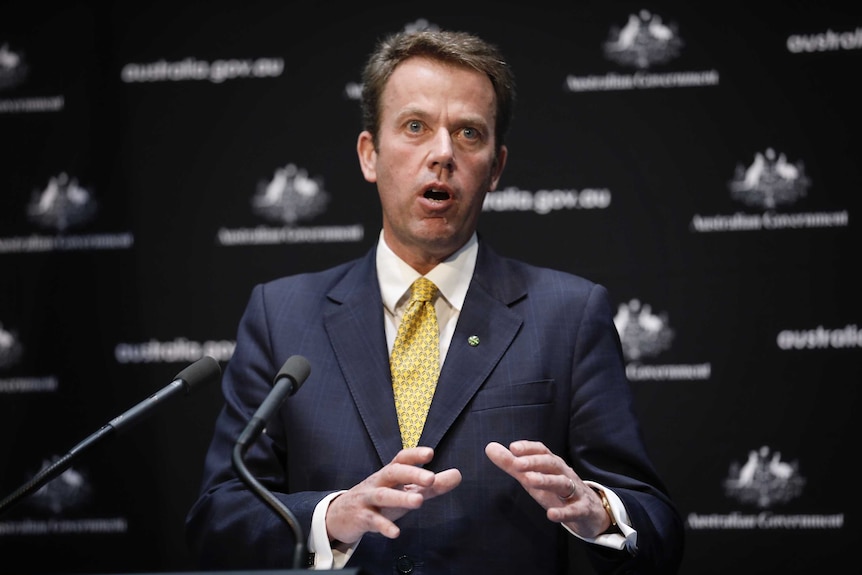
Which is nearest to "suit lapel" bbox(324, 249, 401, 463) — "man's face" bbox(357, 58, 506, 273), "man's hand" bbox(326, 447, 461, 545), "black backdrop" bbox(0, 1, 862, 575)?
"man's face" bbox(357, 58, 506, 273)

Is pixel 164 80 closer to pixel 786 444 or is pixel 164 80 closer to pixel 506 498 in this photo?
pixel 506 498

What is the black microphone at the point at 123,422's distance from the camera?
1.60m

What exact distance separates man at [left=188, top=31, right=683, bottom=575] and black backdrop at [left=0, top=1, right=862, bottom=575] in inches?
47.7

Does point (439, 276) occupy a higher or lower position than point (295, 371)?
higher

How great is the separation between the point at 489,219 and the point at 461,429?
158 centimetres

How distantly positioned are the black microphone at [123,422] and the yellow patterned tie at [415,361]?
0.48m

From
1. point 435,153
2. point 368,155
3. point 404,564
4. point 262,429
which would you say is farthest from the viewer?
point 368,155

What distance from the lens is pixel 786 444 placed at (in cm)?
339

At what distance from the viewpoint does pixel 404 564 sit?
200 cm

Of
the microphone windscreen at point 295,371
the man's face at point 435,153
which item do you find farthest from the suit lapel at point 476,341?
the microphone windscreen at point 295,371

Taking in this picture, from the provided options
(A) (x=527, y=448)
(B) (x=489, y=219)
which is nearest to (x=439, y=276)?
(A) (x=527, y=448)

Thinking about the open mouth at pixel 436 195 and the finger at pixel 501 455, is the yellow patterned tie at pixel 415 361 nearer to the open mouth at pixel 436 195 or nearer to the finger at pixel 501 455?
the open mouth at pixel 436 195

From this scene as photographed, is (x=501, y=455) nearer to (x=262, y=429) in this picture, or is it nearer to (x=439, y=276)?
(x=262, y=429)

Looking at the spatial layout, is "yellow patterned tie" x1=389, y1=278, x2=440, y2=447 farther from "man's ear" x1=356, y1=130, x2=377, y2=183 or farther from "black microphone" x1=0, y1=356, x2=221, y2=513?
"black microphone" x1=0, y1=356, x2=221, y2=513
